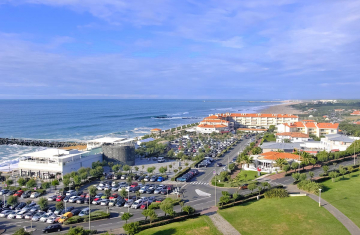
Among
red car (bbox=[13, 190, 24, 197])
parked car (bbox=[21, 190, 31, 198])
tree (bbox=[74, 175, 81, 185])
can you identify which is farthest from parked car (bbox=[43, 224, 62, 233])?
red car (bbox=[13, 190, 24, 197])

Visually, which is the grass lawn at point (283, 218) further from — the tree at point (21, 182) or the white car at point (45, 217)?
the tree at point (21, 182)

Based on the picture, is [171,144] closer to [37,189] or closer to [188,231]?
[37,189]

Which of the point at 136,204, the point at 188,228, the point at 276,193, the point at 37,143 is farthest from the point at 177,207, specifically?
the point at 37,143

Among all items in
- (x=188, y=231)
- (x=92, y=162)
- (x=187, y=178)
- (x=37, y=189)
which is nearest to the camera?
(x=188, y=231)

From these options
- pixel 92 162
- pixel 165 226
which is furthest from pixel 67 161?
pixel 165 226

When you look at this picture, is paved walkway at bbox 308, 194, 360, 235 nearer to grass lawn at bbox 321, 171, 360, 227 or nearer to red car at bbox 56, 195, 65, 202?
grass lawn at bbox 321, 171, 360, 227

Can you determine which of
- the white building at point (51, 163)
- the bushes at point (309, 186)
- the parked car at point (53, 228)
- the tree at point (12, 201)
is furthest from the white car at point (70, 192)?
the bushes at point (309, 186)

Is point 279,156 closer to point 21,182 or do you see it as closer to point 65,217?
point 65,217
